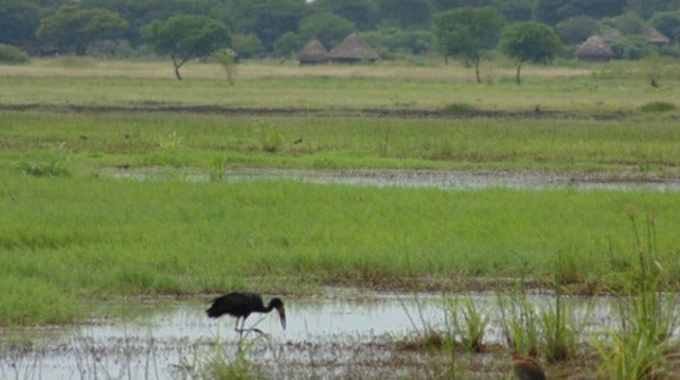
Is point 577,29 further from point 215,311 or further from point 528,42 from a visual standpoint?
point 215,311

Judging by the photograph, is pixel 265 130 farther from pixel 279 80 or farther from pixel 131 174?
pixel 279 80

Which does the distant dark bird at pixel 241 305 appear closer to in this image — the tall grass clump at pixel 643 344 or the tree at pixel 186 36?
the tall grass clump at pixel 643 344

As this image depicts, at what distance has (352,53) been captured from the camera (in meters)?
73.0

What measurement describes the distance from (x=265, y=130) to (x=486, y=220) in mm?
13670

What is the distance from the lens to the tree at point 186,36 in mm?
67625

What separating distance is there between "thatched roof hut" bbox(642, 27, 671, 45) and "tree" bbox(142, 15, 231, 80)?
28977 mm

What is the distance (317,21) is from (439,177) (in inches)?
2643

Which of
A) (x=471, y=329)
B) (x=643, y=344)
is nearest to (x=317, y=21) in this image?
(x=471, y=329)

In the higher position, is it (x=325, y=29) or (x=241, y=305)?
(x=241, y=305)

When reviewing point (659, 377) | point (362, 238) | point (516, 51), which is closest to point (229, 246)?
point (362, 238)

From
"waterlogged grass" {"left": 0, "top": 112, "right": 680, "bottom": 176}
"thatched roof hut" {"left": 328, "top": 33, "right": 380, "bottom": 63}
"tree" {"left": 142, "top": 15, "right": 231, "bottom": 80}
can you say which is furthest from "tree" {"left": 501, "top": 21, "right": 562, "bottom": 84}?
"waterlogged grass" {"left": 0, "top": 112, "right": 680, "bottom": 176}

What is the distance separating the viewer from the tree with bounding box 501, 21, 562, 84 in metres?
64.2

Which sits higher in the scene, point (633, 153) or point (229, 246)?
point (229, 246)

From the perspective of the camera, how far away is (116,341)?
9375mm
